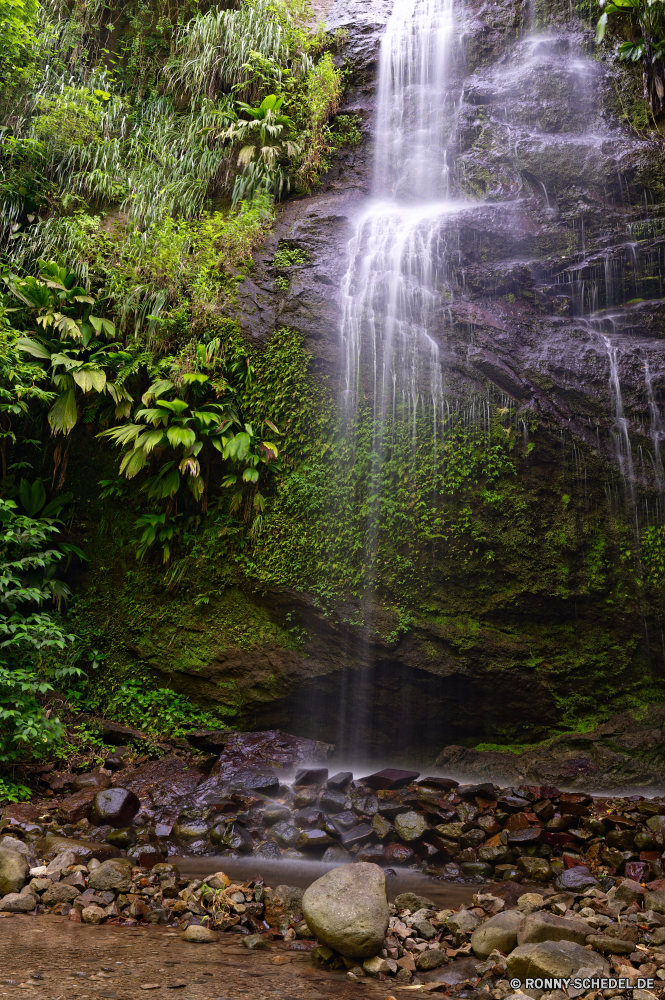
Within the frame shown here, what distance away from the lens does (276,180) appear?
879 cm

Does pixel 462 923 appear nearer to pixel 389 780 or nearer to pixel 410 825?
pixel 410 825

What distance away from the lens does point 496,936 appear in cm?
315

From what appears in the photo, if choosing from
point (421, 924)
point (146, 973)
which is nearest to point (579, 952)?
point (421, 924)

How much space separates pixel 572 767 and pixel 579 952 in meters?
3.49

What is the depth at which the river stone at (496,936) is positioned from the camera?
3123 millimetres


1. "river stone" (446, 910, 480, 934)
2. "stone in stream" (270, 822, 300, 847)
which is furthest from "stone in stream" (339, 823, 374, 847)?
"river stone" (446, 910, 480, 934)

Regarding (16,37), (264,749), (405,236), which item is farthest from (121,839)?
(16,37)

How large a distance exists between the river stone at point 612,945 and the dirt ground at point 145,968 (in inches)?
41.6

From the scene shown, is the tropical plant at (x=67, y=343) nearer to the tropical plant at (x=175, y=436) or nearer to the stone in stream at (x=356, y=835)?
the tropical plant at (x=175, y=436)

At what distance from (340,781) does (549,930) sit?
2.95 metres

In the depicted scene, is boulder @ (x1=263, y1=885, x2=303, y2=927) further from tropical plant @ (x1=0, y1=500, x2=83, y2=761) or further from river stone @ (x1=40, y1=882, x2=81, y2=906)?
tropical plant @ (x1=0, y1=500, x2=83, y2=761)

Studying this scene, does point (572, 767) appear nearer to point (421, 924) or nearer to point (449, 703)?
point (449, 703)

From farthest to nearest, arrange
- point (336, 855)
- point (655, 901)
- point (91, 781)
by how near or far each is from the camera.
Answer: point (91, 781) → point (336, 855) → point (655, 901)

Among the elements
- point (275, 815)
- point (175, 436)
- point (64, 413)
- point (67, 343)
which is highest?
point (67, 343)
